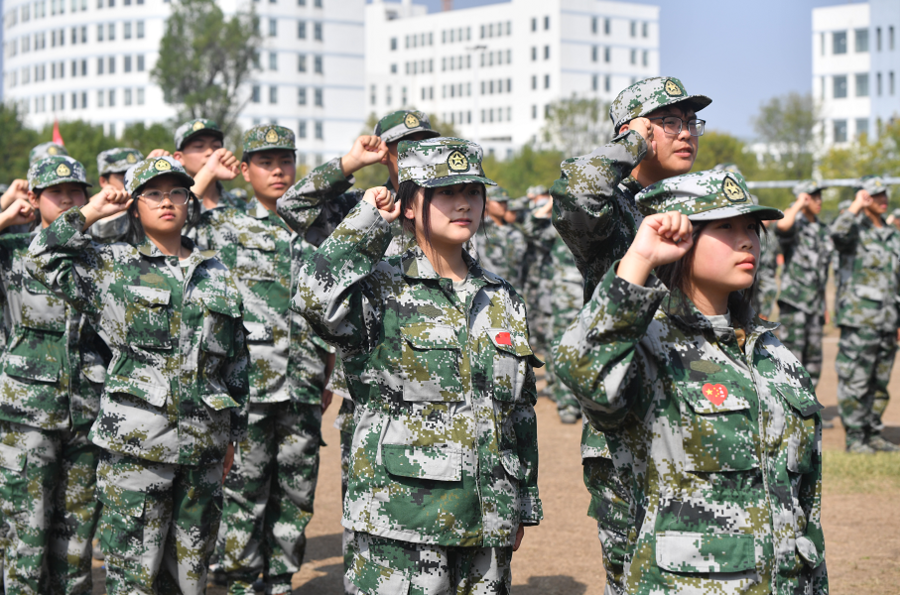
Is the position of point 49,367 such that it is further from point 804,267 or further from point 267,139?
point 804,267

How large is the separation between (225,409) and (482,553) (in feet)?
5.94

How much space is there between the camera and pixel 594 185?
3.59m

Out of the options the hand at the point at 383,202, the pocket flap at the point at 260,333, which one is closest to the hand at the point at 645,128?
the hand at the point at 383,202

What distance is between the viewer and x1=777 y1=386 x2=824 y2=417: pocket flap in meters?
3.10

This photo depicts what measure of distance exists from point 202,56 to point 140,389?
63.9 meters

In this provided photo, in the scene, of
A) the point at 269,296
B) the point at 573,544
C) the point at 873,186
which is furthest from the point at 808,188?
the point at 269,296

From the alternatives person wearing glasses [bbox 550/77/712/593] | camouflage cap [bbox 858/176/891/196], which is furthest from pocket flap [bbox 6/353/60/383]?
camouflage cap [bbox 858/176/891/196]

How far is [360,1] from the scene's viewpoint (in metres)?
98.8

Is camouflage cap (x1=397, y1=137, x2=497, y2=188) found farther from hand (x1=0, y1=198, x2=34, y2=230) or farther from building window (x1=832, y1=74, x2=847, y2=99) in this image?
building window (x1=832, y1=74, x2=847, y2=99)

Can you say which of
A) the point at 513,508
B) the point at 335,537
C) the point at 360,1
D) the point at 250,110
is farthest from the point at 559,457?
the point at 360,1

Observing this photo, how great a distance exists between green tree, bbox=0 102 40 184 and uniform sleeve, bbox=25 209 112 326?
2099 inches

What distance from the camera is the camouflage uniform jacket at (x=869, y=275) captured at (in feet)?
33.7

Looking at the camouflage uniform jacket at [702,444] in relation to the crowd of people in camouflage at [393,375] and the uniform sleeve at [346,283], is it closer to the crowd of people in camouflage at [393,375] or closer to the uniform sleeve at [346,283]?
Answer: the crowd of people in camouflage at [393,375]

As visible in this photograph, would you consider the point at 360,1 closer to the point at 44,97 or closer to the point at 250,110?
the point at 250,110
